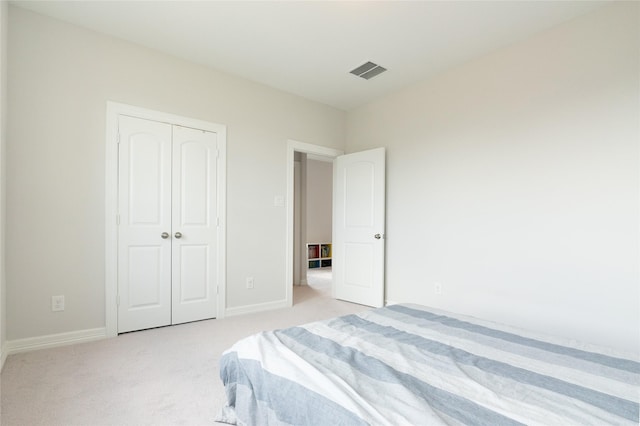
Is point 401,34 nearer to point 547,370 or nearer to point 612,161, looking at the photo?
point 612,161

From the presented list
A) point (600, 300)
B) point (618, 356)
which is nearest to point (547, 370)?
point (618, 356)

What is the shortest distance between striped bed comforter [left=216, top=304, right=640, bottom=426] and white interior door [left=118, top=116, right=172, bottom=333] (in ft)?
6.15

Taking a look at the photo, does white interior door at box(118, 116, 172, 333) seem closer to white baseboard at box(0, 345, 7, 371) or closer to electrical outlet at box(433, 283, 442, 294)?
white baseboard at box(0, 345, 7, 371)

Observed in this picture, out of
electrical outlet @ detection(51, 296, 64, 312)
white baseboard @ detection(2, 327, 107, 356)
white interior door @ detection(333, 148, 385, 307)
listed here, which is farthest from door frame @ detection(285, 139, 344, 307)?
electrical outlet @ detection(51, 296, 64, 312)

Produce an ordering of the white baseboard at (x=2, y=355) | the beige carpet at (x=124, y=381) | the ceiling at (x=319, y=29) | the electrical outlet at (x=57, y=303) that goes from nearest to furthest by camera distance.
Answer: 1. the beige carpet at (x=124, y=381)
2. the white baseboard at (x=2, y=355)
3. the ceiling at (x=319, y=29)
4. the electrical outlet at (x=57, y=303)

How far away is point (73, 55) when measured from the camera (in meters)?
2.75

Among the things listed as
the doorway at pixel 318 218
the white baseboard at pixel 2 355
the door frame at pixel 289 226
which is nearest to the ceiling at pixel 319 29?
the door frame at pixel 289 226

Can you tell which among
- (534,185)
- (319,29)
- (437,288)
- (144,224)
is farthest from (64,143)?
(534,185)

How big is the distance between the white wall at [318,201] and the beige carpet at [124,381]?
4.86 meters

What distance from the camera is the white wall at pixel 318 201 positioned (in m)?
7.85

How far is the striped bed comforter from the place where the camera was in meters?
0.92

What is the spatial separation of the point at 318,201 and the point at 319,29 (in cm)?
540

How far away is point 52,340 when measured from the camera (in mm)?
2609

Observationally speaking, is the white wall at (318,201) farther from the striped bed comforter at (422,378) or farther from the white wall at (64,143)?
the striped bed comforter at (422,378)
